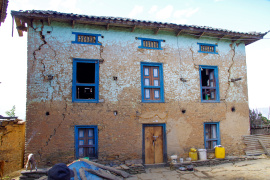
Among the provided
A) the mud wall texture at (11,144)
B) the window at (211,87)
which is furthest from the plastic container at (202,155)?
the mud wall texture at (11,144)

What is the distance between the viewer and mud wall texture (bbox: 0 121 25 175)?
9.66m

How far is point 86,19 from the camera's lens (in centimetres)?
848

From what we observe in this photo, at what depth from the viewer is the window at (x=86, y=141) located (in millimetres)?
8391

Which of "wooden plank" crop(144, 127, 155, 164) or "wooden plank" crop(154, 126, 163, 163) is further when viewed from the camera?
"wooden plank" crop(154, 126, 163, 163)

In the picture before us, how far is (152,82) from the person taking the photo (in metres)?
9.57

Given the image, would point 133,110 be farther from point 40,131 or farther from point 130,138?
point 40,131

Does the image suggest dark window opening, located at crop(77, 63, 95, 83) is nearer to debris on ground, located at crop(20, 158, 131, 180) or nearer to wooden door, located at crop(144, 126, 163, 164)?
wooden door, located at crop(144, 126, 163, 164)

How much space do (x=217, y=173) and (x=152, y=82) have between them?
4.56 m

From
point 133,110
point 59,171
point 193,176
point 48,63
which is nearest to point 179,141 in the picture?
point 193,176

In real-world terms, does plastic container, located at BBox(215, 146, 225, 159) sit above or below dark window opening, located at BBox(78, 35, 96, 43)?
below

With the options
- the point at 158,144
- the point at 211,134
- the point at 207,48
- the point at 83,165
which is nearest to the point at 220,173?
the point at 211,134

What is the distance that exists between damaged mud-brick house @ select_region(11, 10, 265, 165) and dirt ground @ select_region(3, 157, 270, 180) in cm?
98

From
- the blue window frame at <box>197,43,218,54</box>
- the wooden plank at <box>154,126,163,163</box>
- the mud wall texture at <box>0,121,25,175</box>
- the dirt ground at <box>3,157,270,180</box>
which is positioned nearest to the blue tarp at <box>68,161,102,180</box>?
the dirt ground at <box>3,157,270,180</box>

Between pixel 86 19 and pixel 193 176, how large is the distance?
293 inches
